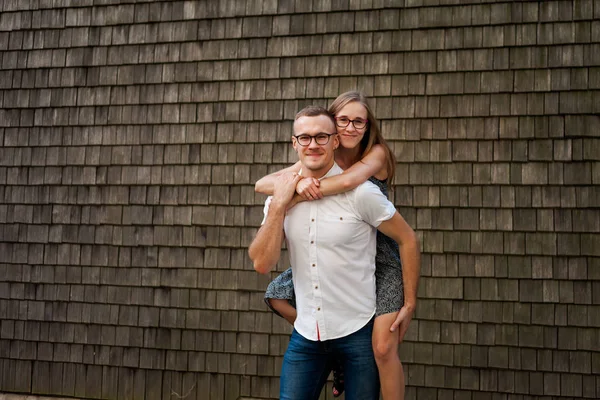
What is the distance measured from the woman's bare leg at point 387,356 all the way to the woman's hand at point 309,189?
46 centimetres

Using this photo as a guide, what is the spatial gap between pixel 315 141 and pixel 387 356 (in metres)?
0.76

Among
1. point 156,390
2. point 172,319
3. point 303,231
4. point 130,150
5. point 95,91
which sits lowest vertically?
point 156,390

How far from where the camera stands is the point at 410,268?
232 cm

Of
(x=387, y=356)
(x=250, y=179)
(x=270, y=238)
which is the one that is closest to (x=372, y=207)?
(x=270, y=238)

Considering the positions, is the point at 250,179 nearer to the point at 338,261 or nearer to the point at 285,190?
the point at 285,190

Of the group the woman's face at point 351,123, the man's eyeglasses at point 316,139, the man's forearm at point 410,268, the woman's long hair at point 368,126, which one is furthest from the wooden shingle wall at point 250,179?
the man's eyeglasses at point 316,139

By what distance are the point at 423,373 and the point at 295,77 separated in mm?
2251

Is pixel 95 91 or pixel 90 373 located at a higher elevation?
pixel 95 91

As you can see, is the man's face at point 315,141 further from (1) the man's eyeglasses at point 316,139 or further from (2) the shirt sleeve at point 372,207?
(2) the shirt sleeve at point 372,207

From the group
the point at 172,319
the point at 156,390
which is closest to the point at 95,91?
the point at 172,319

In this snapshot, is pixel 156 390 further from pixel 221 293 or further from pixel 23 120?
pixel 23 120

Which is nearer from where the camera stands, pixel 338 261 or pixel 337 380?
pixel 338 261

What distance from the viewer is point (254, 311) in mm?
4965

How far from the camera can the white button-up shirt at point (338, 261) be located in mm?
2275
